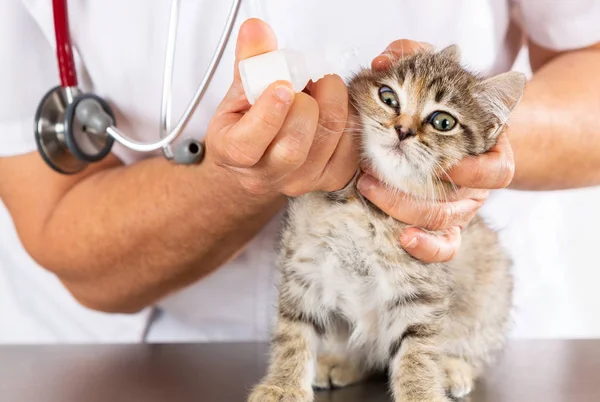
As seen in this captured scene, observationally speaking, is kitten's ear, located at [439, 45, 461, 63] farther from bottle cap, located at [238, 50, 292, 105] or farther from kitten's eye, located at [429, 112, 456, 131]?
bottle cap, located at [238, 50, 292, 105]

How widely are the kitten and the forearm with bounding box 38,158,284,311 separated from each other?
27 cm

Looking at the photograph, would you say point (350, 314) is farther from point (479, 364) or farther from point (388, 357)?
point (479, 364)

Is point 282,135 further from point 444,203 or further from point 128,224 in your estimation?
point 128,224

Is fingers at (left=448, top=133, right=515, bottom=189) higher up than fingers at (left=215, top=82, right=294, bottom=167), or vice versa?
fingers at (left=215, top=82, right=294, bottom=167)

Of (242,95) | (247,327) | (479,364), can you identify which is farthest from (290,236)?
(247,327)

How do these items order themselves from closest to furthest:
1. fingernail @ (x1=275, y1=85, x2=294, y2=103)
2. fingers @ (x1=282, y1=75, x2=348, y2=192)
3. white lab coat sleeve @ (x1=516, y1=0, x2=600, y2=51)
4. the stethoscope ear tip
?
fingernail @ (x1=275, y1=85, x2=294, y2=103), fingers @ (x1=282, y1=75, x2=348, y2=192), the stethoscope ear tip, white lab coat sleeve @ (x1=516, y1=0, x2=600, y2=51)

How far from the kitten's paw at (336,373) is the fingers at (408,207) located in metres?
0.30

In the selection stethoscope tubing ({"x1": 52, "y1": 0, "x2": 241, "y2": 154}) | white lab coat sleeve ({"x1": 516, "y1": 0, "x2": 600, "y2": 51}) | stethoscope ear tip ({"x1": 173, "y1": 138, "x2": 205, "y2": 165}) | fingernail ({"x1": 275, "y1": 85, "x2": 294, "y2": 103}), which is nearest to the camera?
fingernail ({"x1": 275, "y1": 85, "x2": 294, "y2": 103})

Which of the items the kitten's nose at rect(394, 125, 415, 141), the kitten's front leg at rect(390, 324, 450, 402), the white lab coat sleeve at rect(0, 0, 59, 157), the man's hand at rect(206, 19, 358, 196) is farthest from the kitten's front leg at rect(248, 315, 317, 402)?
the white lab coat sleeve at rect(0, 0, 59, 157)

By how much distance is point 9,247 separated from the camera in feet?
5.93

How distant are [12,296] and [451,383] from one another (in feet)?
4.05

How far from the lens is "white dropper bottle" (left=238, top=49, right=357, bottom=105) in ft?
2.62

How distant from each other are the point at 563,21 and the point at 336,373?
32.9 inches

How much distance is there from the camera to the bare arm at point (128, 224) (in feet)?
4.25
